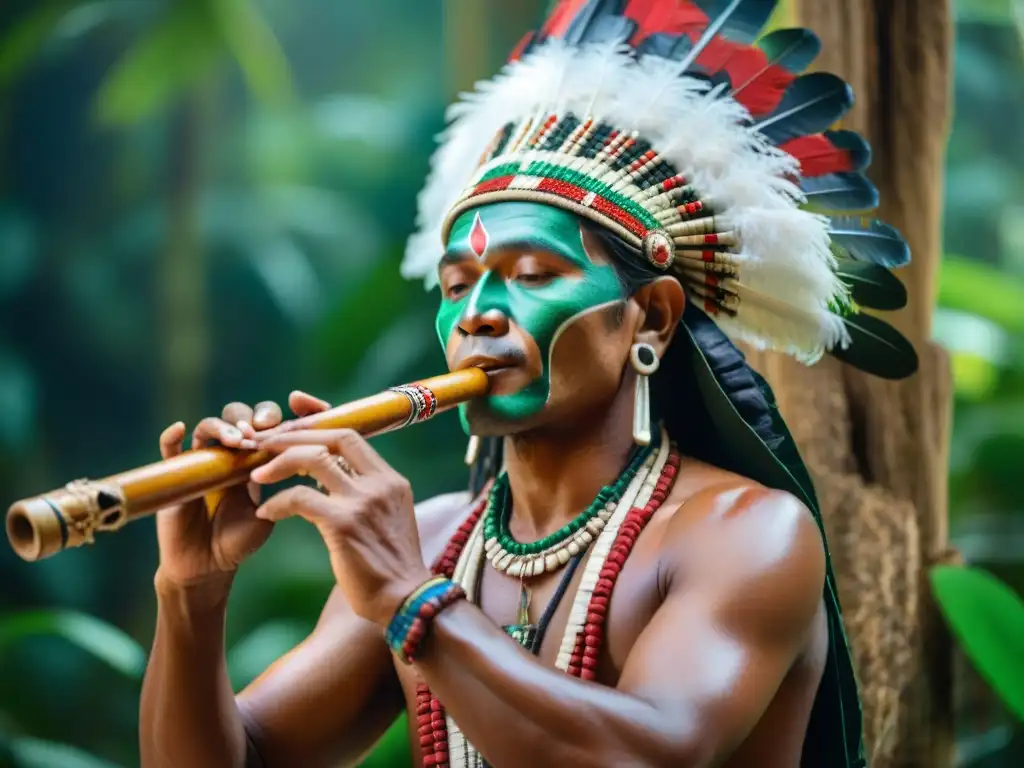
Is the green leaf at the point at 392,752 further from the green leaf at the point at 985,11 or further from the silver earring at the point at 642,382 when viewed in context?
the green leaf at the point at 985,11

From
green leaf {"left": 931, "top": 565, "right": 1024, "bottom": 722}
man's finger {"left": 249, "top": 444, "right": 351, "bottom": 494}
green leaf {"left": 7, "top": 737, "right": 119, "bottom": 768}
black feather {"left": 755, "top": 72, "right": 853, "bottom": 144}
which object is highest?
black feather {"left": 755, "top": 72, "right": 853, "bottom": 144}

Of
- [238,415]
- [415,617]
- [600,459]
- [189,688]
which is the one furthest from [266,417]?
[600,459]

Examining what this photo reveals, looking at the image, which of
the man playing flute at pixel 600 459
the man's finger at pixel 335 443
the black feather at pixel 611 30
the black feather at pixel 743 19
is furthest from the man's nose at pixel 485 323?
the black feather at pixel 743 19

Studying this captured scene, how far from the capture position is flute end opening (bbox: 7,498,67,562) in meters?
1.29

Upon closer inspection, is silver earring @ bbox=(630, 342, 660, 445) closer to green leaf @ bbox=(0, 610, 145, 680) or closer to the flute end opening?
the flute end opening

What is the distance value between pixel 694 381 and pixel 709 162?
0.36 meters

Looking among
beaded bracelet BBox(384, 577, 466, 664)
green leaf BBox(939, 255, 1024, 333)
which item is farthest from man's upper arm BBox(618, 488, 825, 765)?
green leaf BBox(939, 255, 1024, 333)

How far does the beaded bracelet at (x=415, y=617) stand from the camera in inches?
57.3

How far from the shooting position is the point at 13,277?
4.36 meters

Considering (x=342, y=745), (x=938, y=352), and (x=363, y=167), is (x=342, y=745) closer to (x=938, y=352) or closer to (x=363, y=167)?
(x=938, y=352)

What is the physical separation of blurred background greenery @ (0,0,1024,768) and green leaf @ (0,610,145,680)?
1.02 feet

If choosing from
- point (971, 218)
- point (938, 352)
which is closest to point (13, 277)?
point (938, 352)

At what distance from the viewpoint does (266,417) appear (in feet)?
5.10

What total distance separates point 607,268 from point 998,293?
3.13 metres
